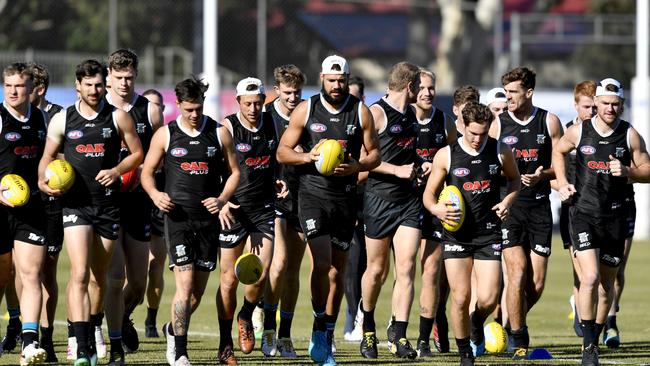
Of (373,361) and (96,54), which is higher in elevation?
(96,54)

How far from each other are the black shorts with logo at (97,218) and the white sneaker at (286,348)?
84.1 inches

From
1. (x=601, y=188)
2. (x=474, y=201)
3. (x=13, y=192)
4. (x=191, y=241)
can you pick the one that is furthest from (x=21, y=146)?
(x=601, y=188)

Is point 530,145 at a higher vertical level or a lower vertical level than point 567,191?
higher

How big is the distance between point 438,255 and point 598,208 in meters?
1.59

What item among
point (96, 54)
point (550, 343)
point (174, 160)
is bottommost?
point (550, 343)

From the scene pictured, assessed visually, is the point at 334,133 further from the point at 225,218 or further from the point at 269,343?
the point at 269,343

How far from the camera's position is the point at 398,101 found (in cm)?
1226

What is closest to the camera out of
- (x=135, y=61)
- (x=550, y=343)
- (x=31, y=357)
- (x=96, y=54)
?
(x=31, y=357)

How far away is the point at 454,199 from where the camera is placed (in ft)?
35.1

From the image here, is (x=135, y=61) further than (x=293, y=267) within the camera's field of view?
No

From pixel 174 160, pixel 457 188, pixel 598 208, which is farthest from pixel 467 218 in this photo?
pixel 174 160

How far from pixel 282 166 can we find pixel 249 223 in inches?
65.0

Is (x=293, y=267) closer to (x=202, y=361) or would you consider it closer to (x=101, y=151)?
(x=202, y=361)

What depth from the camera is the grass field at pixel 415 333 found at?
1191 cm
